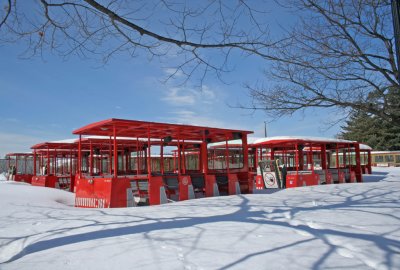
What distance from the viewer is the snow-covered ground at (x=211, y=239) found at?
403cm

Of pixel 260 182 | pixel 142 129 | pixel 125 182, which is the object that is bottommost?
pixel 260 182

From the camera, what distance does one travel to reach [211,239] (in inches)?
195

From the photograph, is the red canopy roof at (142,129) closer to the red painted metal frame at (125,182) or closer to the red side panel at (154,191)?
the red painted metal frame at (125,182)

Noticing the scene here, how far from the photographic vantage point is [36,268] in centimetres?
394

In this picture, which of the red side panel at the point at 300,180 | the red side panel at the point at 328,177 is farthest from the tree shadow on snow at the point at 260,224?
the red side panel at the point at 328,177

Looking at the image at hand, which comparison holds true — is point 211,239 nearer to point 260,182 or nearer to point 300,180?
point 300,180

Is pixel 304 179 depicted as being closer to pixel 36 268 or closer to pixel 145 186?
pixel 145 186

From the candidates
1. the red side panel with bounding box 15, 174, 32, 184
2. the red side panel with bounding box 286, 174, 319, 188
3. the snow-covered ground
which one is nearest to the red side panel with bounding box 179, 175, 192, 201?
the snow-covered ground

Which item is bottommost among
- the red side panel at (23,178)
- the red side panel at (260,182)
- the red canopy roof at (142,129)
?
the red side panel at (260,182)

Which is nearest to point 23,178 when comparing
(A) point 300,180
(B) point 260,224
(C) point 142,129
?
(C) point 142,129

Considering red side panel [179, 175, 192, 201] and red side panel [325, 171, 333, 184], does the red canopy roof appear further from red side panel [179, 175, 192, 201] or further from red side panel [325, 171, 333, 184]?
red side panel [325, 171, 333, 184]

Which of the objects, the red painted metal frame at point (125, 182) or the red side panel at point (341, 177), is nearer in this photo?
the red painted metal frame at point (125, 182)

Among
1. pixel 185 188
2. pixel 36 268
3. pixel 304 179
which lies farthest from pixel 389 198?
pixel 304 179

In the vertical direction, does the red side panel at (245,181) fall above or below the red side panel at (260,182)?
above
